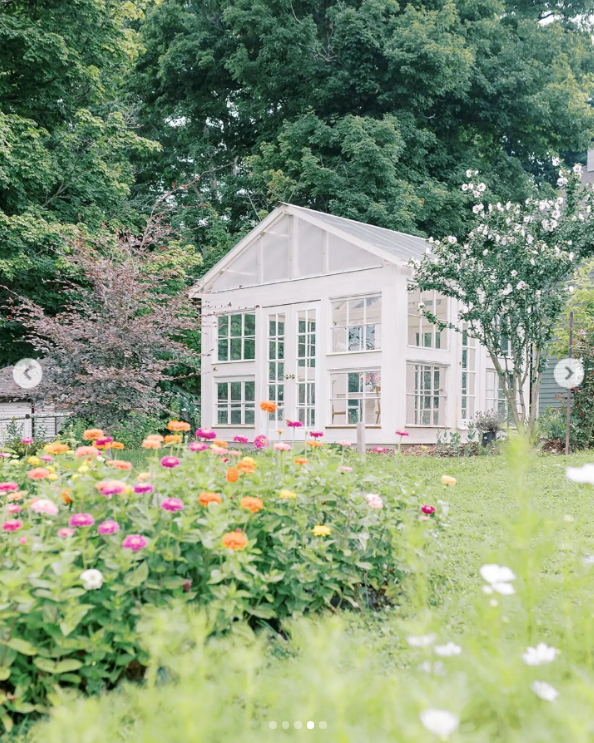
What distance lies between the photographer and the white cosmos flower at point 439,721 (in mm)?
1390

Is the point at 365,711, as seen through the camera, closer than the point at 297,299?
Yes

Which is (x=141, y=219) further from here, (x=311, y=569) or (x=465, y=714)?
(x=465, y=714)

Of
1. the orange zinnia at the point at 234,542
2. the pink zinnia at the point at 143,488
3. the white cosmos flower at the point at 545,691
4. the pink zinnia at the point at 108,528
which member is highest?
the pink zinnia at the point at 143,488

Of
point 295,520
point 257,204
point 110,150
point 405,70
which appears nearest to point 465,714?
point 295,520

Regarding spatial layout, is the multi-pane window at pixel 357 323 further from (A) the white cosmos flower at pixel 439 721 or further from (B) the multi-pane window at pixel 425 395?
(A) the white cosmos flower at pixel 439 721

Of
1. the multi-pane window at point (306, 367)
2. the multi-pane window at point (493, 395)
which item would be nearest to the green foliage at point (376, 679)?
the multi-pane window at point (306, 367)

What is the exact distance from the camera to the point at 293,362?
1401 cm

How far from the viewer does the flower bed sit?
8.54 feet

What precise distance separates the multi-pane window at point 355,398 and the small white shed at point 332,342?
0.06 feet

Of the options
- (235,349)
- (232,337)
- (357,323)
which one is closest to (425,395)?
(357,323)

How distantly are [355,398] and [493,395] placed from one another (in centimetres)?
316

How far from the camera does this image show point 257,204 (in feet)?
70.5

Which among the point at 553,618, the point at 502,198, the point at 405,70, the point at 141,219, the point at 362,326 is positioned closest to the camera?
the point at 553,618

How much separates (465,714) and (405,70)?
62.4 ft
